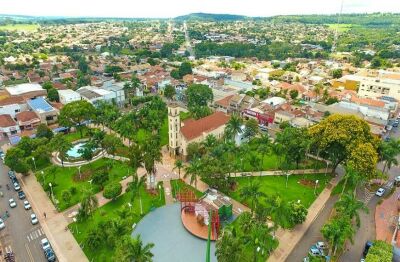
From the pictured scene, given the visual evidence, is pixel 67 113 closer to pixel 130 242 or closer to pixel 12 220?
pixel 12 220

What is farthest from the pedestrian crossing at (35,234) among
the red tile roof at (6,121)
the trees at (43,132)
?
the red tile roof at (6,121)

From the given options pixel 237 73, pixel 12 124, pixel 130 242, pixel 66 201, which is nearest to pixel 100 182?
pixel 66 201

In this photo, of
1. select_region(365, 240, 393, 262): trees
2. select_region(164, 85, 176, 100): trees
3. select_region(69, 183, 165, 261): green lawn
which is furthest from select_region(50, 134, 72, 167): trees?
select_region(365, 240, 393, 262): trees

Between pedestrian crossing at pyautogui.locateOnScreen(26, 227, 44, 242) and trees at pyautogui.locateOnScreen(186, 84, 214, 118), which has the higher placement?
trees at pyautogui.locateOnScreen(186, 84, 214, 118)

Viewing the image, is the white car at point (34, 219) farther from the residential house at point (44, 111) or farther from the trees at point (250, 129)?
the trees at point (250, 129)

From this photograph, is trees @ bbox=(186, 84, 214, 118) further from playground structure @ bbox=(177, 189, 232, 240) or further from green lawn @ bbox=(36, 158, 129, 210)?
playground structure @ bbox=(177, 189, 232, 240)

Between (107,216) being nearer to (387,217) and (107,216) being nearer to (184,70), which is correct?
(387,217)
